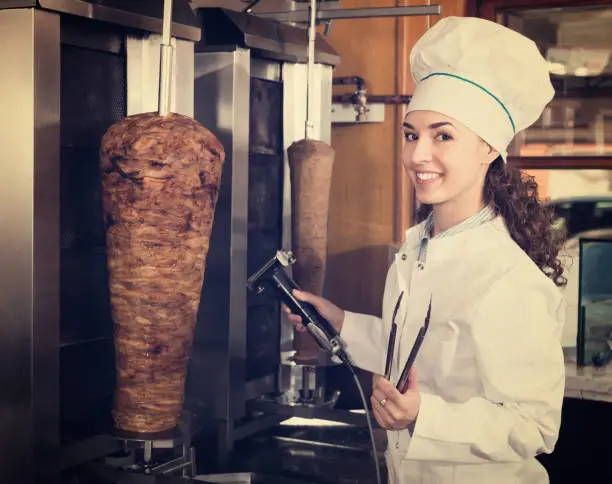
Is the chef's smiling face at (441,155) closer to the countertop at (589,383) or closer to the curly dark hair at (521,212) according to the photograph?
the curly dark hair at (521,212)

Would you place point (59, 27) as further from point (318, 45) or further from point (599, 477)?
point (599, 477)

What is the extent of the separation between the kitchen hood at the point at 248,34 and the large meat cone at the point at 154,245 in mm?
429

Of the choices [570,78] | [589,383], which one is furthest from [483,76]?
[570,78]

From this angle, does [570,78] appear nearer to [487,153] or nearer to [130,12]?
[487,153]

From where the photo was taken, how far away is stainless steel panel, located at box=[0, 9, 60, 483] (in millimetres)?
1235

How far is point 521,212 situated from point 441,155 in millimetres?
196

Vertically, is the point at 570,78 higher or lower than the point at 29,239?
higher

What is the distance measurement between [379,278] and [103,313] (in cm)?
131

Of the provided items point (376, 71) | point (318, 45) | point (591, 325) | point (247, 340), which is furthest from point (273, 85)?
point (591, 325)

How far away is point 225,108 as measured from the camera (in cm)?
167

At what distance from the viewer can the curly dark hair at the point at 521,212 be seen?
1.43 m

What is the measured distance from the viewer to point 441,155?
4.42 feet

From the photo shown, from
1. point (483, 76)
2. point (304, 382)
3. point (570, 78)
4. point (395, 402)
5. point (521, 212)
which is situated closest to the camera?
point (395, 402)

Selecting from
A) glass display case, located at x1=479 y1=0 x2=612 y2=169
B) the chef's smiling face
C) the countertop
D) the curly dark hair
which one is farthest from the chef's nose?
glass display case, located at x1=479 y1=0 x2=612 y2=169
